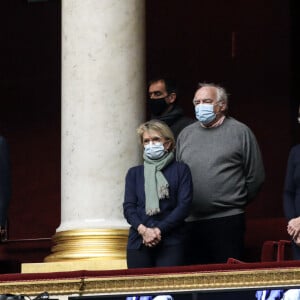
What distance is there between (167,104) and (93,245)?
1551mm

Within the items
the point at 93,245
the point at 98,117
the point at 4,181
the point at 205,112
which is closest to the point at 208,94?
the point at 205,112

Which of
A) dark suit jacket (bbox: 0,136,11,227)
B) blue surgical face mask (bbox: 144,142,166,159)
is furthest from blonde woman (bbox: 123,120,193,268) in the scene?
dark suit jacket (bbox: 0,136,11,227)

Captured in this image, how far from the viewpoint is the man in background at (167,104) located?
16078 mm

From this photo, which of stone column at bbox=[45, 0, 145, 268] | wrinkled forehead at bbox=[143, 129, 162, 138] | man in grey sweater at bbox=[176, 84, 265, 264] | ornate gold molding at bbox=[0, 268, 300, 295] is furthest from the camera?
stone column at bbox=[45, 0, 145, 268]

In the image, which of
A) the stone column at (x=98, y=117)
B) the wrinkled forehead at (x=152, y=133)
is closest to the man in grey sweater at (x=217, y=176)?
the wrinkled forehead at (x=152, y=133)

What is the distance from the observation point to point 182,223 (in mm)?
14766

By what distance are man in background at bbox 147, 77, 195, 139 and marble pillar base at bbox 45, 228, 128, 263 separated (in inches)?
46.5

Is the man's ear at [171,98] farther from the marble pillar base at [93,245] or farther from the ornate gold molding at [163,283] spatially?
the ornate gold molding at [163,283]

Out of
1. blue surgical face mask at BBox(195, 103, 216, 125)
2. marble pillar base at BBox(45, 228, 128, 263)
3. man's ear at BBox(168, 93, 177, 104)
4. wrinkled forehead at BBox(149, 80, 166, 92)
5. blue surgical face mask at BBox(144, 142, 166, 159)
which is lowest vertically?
marble pillar base at BBox(45, 228, 128, 263)

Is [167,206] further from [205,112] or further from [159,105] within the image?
[159,105]

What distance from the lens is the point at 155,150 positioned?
15.1 metres

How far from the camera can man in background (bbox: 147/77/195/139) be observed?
16078 mm

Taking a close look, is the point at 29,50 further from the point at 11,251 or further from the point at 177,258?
the point at 177,258

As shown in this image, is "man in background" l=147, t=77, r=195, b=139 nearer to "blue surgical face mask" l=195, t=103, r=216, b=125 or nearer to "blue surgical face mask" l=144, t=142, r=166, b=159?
"blue surgical face mask" l=195, t=103, r=216, b=125
